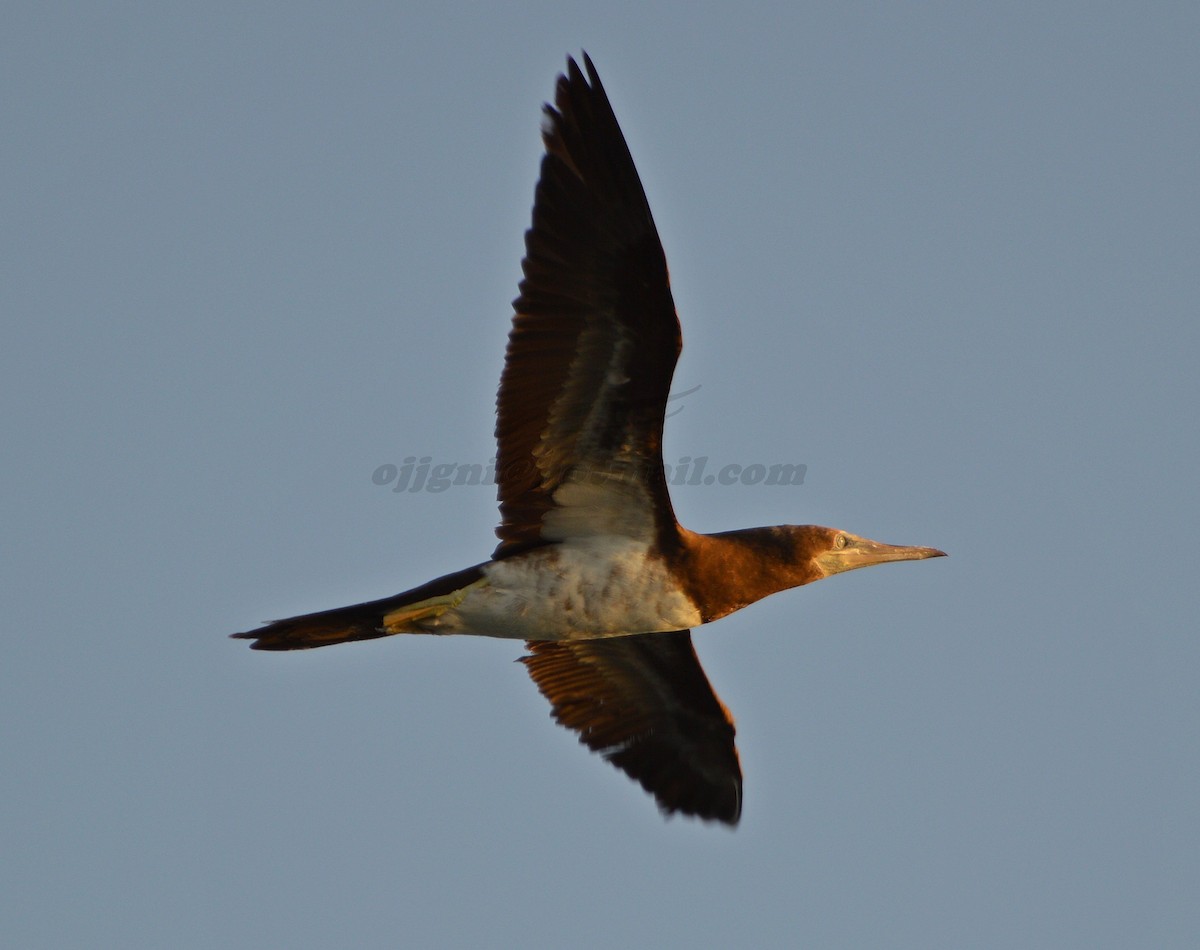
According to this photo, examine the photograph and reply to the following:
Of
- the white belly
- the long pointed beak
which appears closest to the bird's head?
the long pointed beak

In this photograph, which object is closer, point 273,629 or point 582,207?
point 582,207

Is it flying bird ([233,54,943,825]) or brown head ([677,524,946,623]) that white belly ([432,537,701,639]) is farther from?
brown head ([677,524,946,623])

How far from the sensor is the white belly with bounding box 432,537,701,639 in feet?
25.1

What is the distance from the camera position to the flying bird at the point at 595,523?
6.71 m

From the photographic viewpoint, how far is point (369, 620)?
7.54m

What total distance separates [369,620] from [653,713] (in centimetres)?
240

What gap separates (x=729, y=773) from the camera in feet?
30.4

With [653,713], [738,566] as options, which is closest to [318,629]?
[738,566]

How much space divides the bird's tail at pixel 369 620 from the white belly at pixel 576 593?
73 mm

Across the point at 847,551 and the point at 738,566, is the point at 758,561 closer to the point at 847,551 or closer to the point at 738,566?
the point at 738,566

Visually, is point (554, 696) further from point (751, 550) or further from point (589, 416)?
point (589, 416)

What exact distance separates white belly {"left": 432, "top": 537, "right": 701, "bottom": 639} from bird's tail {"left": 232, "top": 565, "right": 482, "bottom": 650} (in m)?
0.07

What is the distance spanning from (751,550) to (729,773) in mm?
1958

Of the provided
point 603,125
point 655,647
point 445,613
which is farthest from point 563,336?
point 655,647
